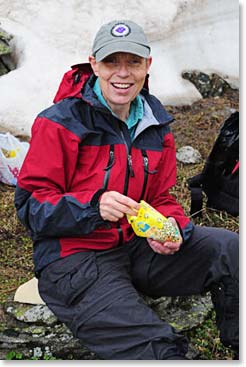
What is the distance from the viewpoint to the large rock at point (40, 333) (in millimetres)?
3812

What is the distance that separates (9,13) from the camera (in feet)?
28.1

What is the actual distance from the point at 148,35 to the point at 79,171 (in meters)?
5.36

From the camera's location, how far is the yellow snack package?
135 inches

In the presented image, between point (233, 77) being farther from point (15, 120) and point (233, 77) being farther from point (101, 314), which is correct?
point (101, 314)

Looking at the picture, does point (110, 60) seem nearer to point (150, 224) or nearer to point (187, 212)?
point (150, 224)

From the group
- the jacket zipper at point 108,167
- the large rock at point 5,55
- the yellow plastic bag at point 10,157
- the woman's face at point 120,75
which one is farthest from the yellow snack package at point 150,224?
the large rock at point 5,55

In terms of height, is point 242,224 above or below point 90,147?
below

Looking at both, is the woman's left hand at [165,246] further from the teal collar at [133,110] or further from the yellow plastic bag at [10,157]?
the yellow plastic bag at [10,157]

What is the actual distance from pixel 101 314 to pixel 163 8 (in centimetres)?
645

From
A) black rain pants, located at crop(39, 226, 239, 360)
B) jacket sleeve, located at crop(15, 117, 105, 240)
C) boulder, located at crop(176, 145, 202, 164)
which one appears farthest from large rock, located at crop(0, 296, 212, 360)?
boulder, located at crop(176, 145, 202, 164)

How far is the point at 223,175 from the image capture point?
18.1ft

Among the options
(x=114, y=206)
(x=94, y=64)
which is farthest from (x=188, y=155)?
(x=114, y=206)

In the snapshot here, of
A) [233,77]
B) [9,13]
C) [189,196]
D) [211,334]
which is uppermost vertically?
[9,13]

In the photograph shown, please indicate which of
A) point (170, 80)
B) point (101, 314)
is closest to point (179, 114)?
point (170, 80)
